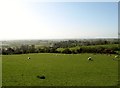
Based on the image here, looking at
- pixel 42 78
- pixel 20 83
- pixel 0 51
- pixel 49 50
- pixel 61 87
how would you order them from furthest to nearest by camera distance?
pixel 49 50 < pixel 0 51 < pixel 42 78 < pixel 20 83 < pixel 61 87

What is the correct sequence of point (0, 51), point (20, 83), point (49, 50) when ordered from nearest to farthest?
point (20, 83)
point (0, 51)
point (49, 50)

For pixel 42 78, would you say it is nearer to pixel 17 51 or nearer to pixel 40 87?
pixel 40 87

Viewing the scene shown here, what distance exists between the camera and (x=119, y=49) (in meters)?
85.4

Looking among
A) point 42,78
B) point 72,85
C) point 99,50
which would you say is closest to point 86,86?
point 72,85

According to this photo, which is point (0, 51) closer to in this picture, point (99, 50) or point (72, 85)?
point (99, 50)

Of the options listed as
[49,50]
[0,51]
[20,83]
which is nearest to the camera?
[20,83]

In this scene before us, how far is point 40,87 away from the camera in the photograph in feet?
76.9

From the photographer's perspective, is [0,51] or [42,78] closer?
[42,78]

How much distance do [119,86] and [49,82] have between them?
26.4ft

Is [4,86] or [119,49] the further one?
[119,49]

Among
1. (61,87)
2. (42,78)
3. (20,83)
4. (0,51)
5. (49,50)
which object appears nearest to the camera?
(61,87)

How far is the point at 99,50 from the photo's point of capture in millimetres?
86188

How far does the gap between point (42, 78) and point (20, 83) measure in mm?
4410

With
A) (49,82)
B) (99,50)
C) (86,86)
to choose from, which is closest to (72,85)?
(86,86)
